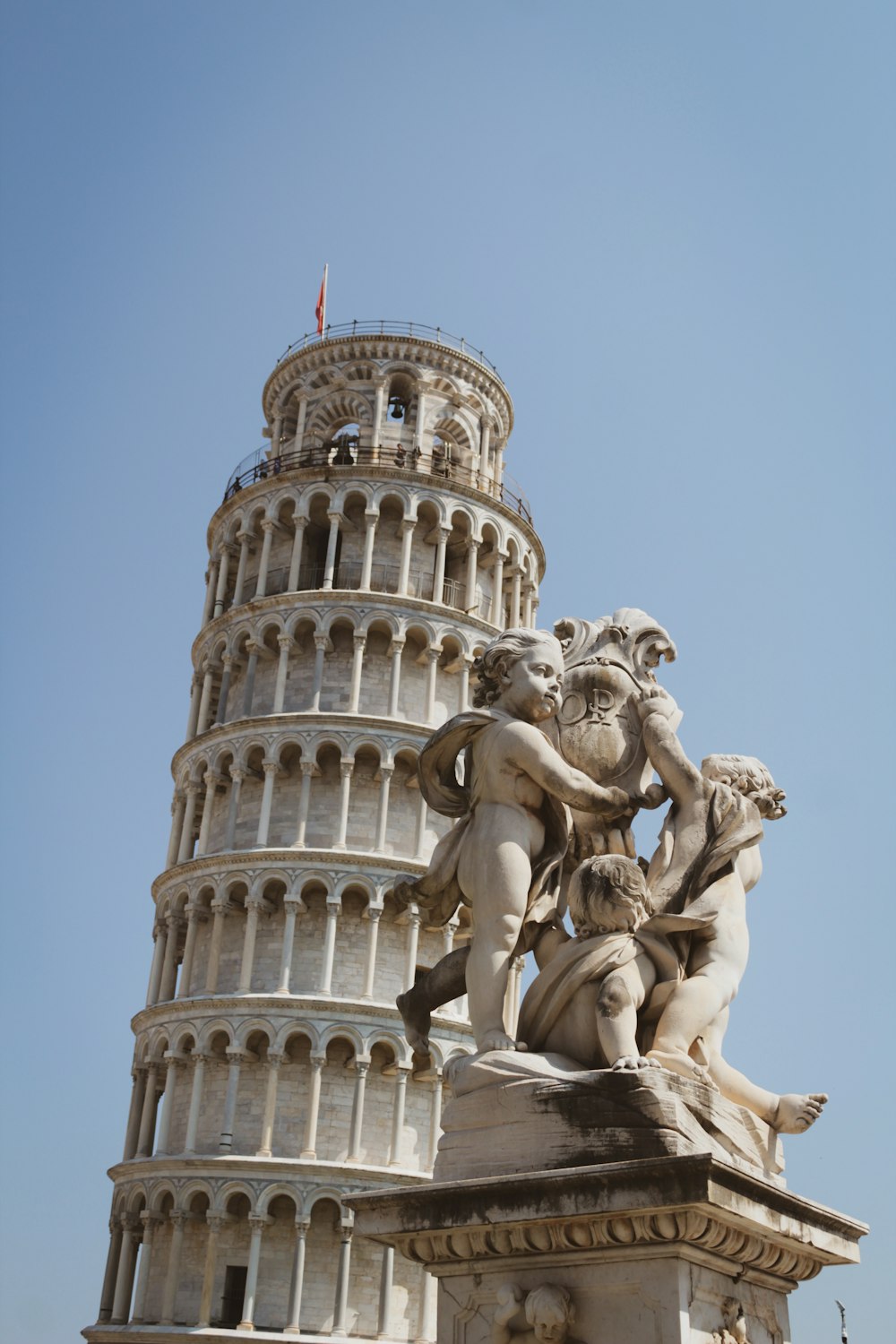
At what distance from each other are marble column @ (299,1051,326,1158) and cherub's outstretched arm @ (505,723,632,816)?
128 ft

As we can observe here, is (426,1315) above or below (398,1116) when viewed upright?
below

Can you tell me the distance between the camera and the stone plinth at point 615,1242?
4.45 meters

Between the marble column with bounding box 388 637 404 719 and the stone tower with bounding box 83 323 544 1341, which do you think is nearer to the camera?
the stone tower with bounding box 83 323 544 1341

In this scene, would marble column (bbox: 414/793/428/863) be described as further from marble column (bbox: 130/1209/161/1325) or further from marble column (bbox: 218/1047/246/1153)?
marble column (bbox: 130/1209/161/1325)

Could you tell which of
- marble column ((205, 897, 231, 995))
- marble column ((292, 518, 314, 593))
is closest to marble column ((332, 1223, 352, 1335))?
marble column ((205, 897, 231, 995))

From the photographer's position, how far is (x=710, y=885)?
5.82 metres

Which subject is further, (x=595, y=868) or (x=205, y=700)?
(x=205, y=700)

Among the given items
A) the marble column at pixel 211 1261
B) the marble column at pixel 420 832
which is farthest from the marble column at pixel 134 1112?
the marble column at pixel 420 832

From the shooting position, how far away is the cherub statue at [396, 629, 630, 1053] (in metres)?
5.42

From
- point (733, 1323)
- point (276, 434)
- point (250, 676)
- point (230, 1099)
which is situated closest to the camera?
point (733, 1323)

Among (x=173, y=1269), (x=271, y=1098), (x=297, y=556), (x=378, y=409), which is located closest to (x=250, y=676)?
(x=297, y=556)

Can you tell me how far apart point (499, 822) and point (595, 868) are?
1.42 ft

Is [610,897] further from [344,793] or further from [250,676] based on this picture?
[250,676]

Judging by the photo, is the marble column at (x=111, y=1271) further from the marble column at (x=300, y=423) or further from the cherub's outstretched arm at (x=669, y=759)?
the cherub's outstretched arm at (x=669, y=759)
